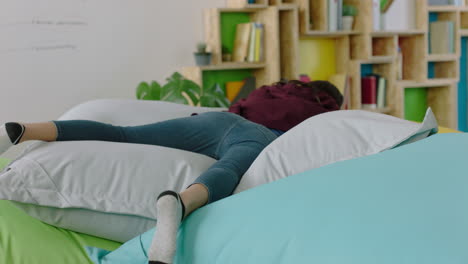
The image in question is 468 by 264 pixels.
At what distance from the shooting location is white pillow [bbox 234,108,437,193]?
3.95 ft

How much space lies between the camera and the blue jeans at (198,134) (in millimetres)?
1492

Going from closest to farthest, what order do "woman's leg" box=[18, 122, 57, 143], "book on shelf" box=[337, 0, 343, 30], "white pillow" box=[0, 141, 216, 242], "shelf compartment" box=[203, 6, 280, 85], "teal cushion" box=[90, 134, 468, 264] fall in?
"teal cushion" box=[90, 134, 468, 264] → "white pillow" box=[0, 141, 216, 242] → "woman's leg" box=[18, 122, 57, 143] → "shelf compartment" box=[203, 6, 280, 85] → "book on shelf" box=[337, 0, 343, 30]

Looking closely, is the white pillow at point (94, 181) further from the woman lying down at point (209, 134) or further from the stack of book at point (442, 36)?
the stack of book at point (442, 36)

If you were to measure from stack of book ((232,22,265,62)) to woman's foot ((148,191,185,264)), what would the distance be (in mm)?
3036

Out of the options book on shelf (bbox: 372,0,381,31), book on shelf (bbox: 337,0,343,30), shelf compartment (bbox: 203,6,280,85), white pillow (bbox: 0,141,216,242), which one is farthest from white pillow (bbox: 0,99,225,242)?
book on shelf (bbox: 372,0,381,31)

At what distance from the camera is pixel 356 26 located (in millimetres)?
4387

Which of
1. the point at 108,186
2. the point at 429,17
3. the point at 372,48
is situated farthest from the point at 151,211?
the point at 429,17

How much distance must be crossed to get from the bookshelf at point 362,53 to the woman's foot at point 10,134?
227 centimetres

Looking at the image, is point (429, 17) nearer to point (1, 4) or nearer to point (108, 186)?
point (1, 4)

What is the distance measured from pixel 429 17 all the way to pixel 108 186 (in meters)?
4.38

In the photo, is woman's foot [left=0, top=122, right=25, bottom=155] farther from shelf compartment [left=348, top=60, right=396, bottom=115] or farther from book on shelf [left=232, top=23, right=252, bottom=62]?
shelf compartment [left=348, top=60, right=396, bottom=115]

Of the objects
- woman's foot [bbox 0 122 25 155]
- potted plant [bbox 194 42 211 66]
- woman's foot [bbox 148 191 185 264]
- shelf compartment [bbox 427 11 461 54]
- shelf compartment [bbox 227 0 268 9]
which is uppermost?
shelf compartment [bbox 227 0 268 9]

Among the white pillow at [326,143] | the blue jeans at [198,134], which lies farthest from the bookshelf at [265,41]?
Result: the white pillow at [326,143]

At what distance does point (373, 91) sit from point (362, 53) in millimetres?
333
